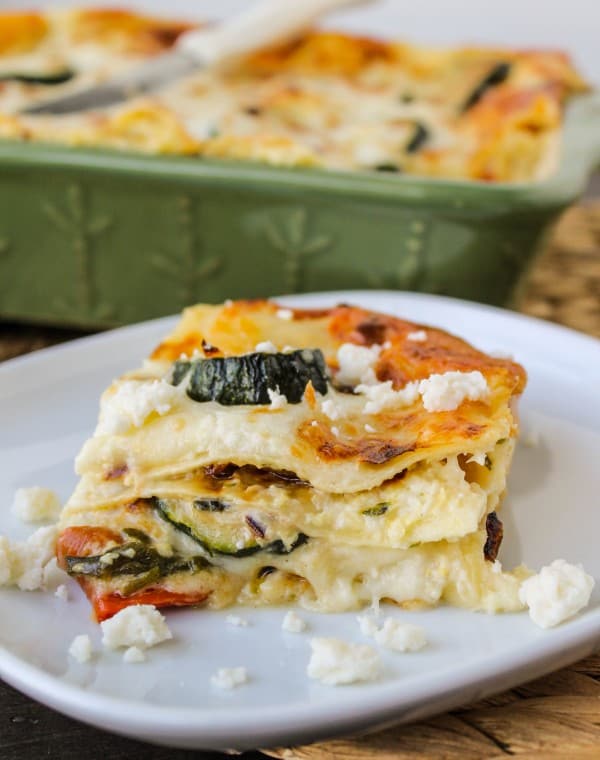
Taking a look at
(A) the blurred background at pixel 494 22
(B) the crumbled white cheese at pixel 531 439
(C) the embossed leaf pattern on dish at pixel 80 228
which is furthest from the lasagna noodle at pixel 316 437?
(A) the blurred background at pixel 494 22

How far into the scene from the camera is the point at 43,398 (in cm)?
220

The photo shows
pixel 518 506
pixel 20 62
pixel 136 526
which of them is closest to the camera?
pixel 136 526

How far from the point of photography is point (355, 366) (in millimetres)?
1891

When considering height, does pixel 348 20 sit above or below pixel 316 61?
below

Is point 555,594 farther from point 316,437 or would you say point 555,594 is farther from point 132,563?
point 132,563

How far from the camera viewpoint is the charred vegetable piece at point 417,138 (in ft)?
9.71

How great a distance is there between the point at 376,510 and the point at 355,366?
311 mm

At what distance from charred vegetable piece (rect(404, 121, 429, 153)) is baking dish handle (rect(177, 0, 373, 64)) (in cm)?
51

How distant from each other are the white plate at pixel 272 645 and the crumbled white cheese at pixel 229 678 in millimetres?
13

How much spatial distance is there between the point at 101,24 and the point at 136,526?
2352mm

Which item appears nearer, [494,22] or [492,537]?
[492,537]

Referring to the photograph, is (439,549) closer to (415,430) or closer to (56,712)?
(415,430)

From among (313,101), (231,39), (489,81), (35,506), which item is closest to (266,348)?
(35,506)

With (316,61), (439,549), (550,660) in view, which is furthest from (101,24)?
(550,660)
